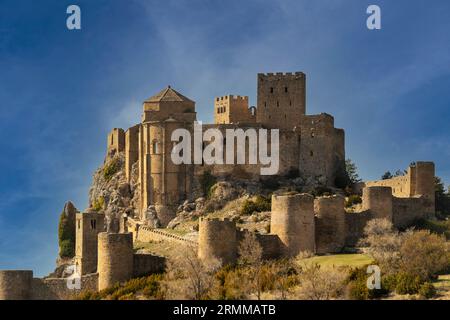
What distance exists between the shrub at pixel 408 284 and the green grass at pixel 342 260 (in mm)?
3520

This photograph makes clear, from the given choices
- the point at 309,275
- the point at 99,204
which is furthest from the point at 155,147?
the point at 309,275

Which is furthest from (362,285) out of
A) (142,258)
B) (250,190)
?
(250,190)

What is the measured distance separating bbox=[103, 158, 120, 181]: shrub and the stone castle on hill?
108cm

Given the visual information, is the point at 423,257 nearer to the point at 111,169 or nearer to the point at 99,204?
the point at 99,204

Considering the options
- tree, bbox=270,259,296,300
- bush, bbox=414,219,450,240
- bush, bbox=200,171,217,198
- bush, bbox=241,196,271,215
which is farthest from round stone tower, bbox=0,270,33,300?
bush, bbox=414,219,450,240

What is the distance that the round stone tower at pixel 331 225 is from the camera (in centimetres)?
6041

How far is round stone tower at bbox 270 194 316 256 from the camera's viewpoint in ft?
192

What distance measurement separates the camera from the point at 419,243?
54.9 metres

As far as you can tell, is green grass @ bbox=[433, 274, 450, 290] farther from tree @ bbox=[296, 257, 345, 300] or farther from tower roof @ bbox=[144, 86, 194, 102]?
tower roof @ bbox=[144, 86, 194, 102]

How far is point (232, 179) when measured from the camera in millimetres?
77188

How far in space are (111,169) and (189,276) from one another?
3270 cm

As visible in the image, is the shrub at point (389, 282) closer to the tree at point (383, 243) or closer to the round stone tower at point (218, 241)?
the tree at point (383, 243)

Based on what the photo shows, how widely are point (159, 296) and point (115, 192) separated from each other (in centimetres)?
2968
